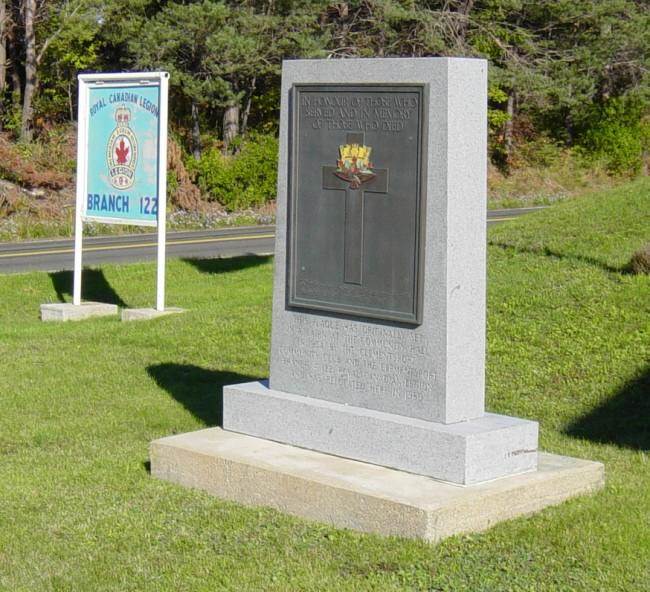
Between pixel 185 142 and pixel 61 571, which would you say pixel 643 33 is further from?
pixel 61 571

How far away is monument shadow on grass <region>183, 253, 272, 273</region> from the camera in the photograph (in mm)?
16858

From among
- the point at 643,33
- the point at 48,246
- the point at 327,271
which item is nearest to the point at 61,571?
the point at 327,271

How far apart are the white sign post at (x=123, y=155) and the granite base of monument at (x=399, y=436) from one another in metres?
6.05

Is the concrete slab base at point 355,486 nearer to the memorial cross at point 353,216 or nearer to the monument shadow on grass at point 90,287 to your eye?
the memorial cross at point 353,216

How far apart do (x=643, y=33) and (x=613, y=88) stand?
11.1 feet

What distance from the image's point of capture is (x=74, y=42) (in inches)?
1531

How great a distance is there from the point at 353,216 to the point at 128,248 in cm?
1608

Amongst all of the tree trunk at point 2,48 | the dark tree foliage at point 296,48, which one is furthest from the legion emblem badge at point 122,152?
the tree trunk at point 2,48

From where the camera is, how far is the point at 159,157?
42.8 ft

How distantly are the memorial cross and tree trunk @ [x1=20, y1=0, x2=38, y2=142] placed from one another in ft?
93.4

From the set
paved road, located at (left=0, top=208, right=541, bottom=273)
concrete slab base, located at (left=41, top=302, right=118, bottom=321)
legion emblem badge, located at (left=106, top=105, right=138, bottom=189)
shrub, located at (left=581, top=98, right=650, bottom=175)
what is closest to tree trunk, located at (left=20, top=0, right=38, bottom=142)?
paved road, located at (left=0, top=208, right=541, bottom=273)

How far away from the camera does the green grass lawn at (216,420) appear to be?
524 cm

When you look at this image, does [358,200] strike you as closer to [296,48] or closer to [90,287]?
[90,287]

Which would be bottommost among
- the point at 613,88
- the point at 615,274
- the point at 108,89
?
the point at 615,274
